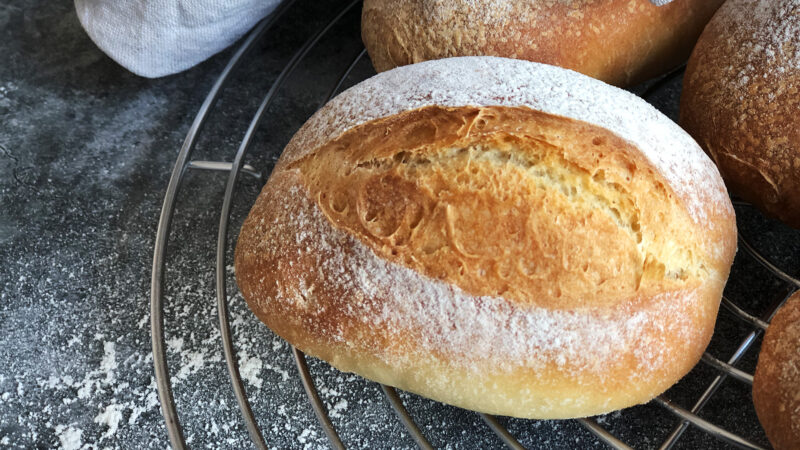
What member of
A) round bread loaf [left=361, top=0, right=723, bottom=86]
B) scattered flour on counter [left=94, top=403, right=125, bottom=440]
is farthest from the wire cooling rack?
round bread loaf [left=361, top=0, right=723, bottom=86]

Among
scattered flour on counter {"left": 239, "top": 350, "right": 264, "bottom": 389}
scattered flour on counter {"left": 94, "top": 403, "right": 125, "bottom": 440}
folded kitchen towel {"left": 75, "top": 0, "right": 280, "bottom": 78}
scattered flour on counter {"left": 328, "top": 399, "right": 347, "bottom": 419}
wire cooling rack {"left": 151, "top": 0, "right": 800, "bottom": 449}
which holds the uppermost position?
folded kitchen towel {"left": 75, "top": 0, "right": 280, "bottom": 78}

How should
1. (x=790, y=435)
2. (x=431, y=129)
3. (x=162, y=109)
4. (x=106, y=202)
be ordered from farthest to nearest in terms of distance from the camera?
1. (x=162, y=109)
2. (x=106, y=202)
3. (x=431, y=129)
4. (x=790, y=435)

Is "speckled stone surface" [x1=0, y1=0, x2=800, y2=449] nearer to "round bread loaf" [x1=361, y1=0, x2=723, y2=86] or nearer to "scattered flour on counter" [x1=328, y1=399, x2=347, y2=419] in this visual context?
"scattered flour on counter" [x1=328, y1=399, x2=347, y2=419]

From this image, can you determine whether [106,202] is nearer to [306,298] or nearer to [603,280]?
[306,298]

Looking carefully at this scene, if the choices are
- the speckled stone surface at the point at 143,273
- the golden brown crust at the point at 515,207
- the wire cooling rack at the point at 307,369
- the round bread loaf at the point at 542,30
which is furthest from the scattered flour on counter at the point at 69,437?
the round bread loaf at the point at 542,30

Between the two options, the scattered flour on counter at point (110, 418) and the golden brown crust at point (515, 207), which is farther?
the scattered flour on counter at point (110, 418)

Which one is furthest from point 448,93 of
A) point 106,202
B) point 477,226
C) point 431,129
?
point 106,202

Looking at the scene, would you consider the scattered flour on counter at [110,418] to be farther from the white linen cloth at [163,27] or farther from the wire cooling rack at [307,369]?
the white linen cloth at [163,27]
